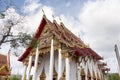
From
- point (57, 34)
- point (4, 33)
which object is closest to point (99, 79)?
point (57, 34)

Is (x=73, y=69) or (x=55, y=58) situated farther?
(x=55, y=58)

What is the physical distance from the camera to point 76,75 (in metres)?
15.0

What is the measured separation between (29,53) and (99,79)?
7.28m

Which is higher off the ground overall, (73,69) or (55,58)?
(55,58)

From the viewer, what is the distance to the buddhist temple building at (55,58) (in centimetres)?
1430

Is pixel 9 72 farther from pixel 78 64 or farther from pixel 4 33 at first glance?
pixel 4 33

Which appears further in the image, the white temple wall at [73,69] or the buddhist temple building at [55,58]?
the white temple wall at [73,69]

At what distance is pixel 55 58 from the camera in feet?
52.9

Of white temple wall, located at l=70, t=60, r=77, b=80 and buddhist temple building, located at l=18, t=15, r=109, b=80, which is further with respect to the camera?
white temple wall, located at l=70, t=60, r=77, b=80

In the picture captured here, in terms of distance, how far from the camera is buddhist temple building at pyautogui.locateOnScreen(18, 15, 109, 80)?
46.9ft

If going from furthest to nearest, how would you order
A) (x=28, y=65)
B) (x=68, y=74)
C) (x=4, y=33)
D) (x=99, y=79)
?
(x=99, y=79) → (x=28, y=65) → (x=68, y=74) → (x=4, y=33)

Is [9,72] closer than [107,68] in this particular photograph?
Yes

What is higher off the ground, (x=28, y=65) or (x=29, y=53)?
(x=29, y=53)

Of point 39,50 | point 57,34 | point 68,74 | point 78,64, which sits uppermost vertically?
point 57,34
